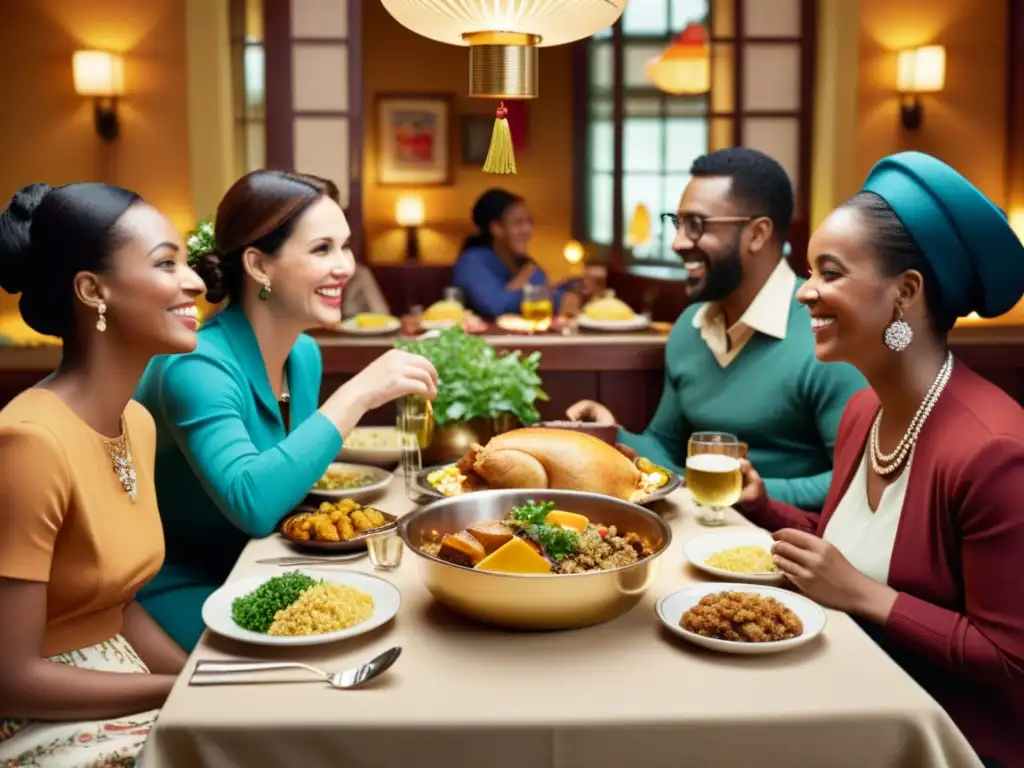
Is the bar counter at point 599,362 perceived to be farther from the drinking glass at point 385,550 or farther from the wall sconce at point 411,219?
the wall sconce at point 411,219

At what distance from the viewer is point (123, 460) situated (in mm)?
1719

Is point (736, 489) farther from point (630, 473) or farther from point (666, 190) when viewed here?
point (666, 190)

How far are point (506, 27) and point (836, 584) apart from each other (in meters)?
1.09

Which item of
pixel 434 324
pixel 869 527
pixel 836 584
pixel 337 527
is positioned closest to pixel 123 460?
pixel 337 527

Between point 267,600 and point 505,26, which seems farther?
point 505,26

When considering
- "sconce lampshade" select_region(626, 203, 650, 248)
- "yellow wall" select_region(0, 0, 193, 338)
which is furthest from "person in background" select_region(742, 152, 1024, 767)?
"sconce lampshade" select_region(626, 203, 650, 248)

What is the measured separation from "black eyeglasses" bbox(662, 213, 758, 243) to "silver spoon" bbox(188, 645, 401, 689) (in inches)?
68.1

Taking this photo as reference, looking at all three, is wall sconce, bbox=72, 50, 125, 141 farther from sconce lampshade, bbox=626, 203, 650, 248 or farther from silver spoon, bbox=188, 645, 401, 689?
silver spoon, bbox=188, 645, 401, 689

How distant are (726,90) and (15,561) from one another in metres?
4.98

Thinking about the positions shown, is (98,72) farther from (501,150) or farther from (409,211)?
(501,150)

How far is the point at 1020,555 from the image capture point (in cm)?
158

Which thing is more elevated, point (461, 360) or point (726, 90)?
point (726, 90)

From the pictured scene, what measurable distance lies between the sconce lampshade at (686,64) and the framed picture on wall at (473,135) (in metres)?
3.55

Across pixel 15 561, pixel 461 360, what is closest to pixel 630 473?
pixel 461 360
